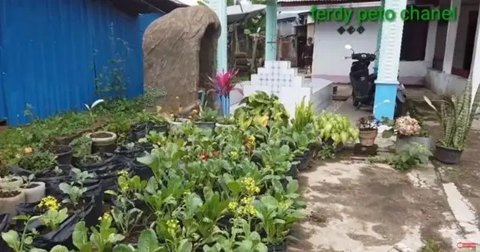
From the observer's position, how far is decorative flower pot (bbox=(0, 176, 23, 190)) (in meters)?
2.98

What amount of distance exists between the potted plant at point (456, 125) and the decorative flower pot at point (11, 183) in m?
4.45

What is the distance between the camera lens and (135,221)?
2.76m

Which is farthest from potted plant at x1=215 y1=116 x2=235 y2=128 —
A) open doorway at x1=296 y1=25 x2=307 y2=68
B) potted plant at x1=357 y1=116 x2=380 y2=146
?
open doorway at x1=296 y1=25 x2=307 y2=68

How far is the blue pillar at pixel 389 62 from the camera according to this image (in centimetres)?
592

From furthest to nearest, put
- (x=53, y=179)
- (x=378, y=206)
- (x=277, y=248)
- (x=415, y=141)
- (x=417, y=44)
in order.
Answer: (x=417, y=44) < (x=415, y=141) < (x=378, y=206) < (x=53, y=179) < (x=277, y=248)

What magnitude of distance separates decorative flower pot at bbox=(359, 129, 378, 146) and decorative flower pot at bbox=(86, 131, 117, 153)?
9.85 feet

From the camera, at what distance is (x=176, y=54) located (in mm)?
5984

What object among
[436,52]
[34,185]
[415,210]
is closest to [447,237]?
[415,210]

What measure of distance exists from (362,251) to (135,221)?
5.20 ft

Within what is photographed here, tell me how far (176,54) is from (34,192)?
11.2ft

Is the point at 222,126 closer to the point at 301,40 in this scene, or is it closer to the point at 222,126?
the point at 222,126

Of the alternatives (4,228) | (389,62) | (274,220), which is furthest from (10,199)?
(389,62)

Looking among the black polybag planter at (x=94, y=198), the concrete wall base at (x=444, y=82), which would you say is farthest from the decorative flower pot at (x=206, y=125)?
the concrete wall base at (x=444, y=82)

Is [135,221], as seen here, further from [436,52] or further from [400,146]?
[436,52]
